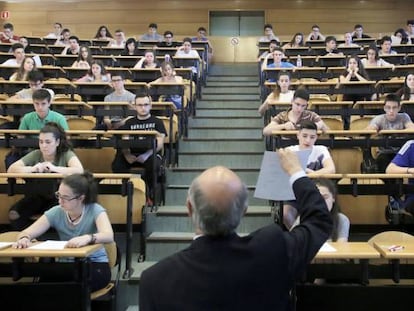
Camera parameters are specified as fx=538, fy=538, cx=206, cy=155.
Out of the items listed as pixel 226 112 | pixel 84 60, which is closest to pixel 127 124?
pixel 226 112

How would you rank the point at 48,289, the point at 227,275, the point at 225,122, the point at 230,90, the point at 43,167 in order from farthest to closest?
the point at 230,90
the point at 225,122
the point at 43,167
the point at 48,289
the point at 227,275

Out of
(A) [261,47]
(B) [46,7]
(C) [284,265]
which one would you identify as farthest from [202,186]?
(B) [46,7]

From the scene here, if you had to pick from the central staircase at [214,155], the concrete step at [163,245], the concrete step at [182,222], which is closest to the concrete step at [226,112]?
the central staircase at [214,155]

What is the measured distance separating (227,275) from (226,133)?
4533mm

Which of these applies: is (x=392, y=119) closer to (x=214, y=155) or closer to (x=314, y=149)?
(x=314, y=149)

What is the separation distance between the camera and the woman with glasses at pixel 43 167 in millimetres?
3514

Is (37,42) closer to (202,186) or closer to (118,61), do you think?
(118,61)

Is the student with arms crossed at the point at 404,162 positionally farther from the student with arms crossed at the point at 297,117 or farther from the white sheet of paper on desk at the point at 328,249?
the white sheet of paper on desk at the point at 328,249

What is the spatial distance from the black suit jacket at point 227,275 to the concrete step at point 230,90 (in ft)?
20.4

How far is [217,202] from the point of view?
135cm

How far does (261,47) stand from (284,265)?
353 inches

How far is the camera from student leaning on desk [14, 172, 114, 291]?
278cm

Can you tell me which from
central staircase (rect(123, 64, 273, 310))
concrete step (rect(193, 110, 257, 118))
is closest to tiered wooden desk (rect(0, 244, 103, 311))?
central staircase (rect(123, 64, 273, 310))

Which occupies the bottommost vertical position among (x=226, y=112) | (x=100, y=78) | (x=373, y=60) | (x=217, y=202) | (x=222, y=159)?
(x=222, y=159)
